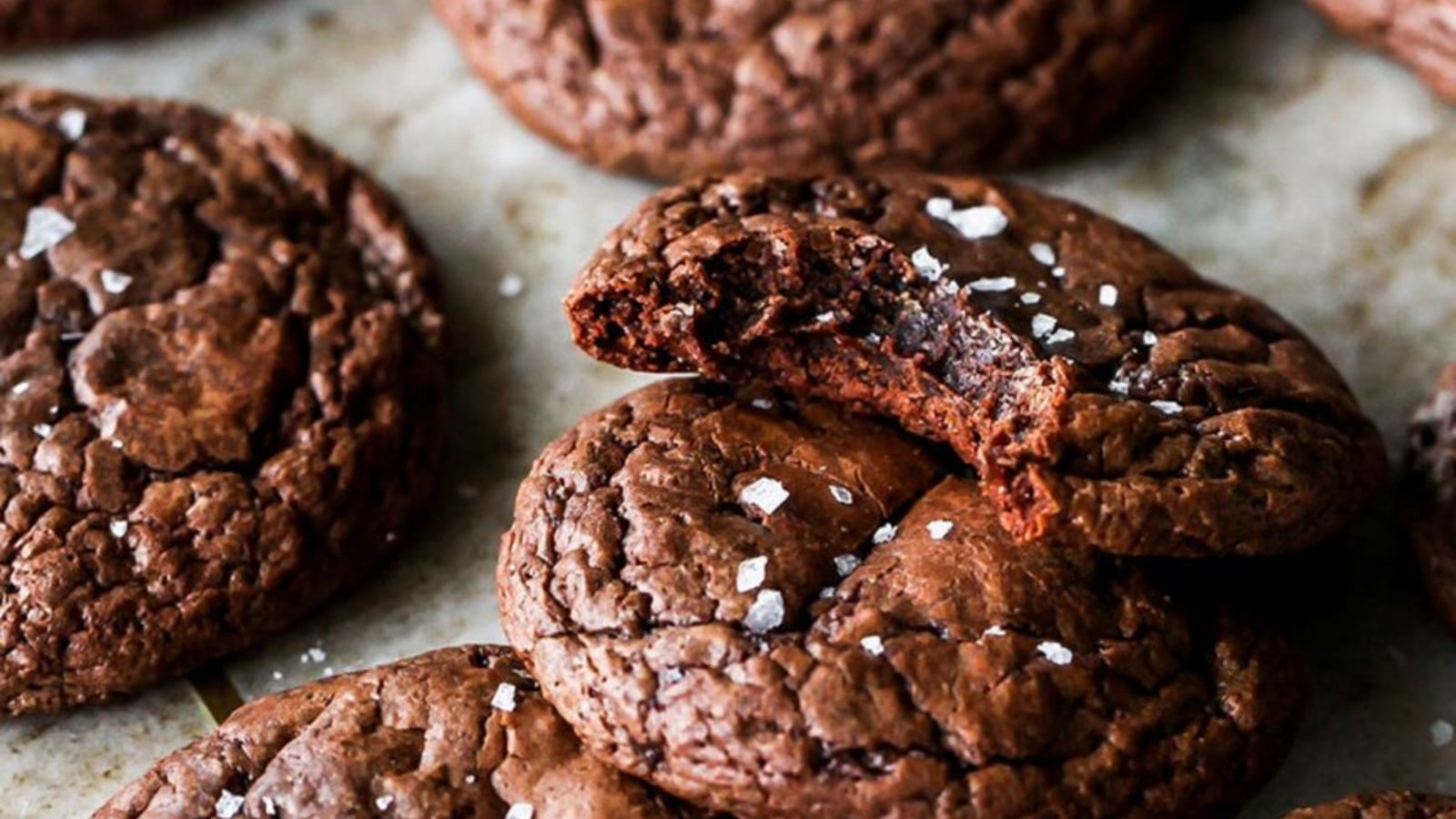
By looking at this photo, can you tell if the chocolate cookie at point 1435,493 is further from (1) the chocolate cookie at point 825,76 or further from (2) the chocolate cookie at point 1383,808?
(1) the chocolate cookie at point 825,76

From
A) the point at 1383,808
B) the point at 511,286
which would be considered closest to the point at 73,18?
the point at 511,286

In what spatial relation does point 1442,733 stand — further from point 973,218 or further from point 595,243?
point 595,243

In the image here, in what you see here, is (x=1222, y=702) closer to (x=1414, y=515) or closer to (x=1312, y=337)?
(x=1414, y=515)

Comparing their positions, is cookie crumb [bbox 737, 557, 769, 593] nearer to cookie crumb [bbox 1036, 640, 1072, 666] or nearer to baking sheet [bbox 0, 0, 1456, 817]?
cookie crumb [bbox 1036, 640, 1072, 666]

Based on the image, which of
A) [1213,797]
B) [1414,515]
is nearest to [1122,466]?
[1213,797]

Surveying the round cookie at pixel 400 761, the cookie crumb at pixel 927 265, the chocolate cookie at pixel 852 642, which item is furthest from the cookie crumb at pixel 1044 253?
the round cookie at pixel 400 761

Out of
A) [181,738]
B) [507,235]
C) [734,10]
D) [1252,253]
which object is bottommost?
[181,738]
